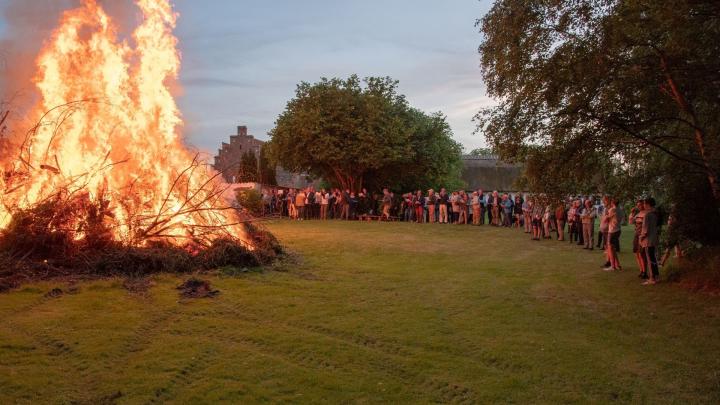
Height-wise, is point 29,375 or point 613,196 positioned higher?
point 613,196

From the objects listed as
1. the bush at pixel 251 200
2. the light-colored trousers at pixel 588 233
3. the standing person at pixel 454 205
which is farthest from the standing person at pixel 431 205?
the light-colored trousers at pixel 588 233

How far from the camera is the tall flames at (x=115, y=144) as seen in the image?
512 inches

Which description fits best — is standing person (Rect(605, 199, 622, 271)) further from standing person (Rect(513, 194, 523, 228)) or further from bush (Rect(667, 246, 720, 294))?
standing person (Rect(513, 194, 523, 228))

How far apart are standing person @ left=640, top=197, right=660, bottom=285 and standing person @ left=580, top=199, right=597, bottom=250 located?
261 inches

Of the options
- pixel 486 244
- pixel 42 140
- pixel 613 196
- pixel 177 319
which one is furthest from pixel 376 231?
pixel 177 319

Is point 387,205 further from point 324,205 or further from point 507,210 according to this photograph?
point 507,210

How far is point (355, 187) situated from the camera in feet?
129

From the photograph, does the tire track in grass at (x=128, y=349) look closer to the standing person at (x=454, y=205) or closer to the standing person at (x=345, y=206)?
the standing person at (x=454, y=205)

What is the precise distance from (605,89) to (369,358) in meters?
7.26

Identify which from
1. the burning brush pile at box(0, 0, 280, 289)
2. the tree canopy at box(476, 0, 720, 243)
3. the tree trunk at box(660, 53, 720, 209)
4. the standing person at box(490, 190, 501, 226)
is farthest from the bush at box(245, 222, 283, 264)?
the standing person at box(490, 190, 501, 226)

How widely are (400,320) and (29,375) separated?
203 inches

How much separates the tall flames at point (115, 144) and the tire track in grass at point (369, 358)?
571cm

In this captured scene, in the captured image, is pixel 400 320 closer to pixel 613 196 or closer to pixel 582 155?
pixel 582 155

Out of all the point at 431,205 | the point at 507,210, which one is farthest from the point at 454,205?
the point at 507,210
